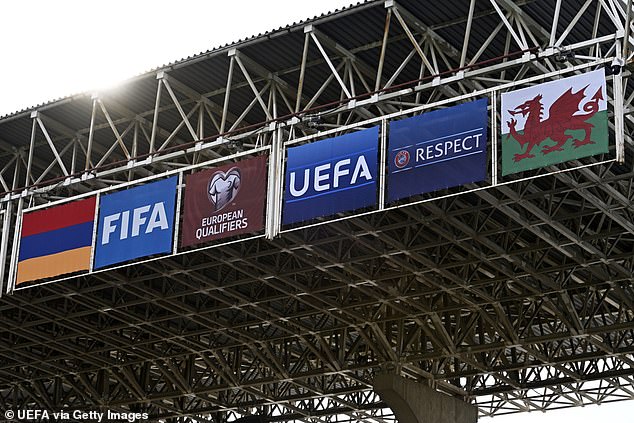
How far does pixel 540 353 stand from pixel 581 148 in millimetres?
16566

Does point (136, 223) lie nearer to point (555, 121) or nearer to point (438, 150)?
point (438, 150)

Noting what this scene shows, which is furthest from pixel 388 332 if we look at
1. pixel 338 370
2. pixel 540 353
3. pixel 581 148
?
pixel 581 148

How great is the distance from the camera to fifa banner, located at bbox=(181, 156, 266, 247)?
3116 centimetres

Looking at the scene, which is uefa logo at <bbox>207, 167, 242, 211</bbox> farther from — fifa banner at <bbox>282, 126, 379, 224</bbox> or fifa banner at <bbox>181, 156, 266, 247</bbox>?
fifa banner at <bbox>282, 126, 379, 224</bbox>

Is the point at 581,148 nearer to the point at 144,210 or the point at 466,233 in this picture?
the point at 466,233

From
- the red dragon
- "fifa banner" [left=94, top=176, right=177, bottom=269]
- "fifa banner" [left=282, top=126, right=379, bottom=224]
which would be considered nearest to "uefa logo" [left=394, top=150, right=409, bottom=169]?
"fifa banner" [left=282, top=126, right=379, bottom=224]

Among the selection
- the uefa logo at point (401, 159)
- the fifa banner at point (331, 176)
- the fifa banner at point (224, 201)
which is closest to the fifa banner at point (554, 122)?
the uefa logo at point (401, 159)

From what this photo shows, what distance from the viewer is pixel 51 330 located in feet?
148

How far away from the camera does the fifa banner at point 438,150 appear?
2795cm

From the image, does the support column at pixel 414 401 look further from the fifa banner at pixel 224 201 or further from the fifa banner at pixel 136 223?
the fifa banner at pixel 136 223

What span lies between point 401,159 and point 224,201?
543 cm

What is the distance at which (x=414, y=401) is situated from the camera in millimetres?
40812

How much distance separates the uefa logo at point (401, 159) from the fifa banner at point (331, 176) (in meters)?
0.56

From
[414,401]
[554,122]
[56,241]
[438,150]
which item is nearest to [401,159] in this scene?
[438,150]
